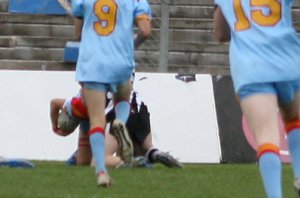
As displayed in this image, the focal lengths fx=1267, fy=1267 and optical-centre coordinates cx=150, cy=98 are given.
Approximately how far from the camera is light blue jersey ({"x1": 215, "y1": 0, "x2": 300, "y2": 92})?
6.89m

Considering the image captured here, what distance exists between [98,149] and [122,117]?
62 centimetres

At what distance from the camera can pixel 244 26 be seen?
275 inches

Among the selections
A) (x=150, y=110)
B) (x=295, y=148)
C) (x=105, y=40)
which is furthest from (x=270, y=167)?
(x=150, y=110)

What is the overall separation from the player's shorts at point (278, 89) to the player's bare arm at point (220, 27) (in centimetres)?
44

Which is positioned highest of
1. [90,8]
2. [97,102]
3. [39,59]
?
[90,8]

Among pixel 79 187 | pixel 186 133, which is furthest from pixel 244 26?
pixel 186 133

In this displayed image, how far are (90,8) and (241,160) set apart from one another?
3.90 m

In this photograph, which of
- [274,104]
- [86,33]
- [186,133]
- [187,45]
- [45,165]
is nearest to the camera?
[274,104]

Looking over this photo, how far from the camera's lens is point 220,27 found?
721 centimetres

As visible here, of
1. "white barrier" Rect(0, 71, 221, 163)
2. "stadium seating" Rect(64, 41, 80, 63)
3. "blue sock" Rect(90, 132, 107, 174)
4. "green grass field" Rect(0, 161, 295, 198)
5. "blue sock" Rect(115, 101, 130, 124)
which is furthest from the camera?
"stadium seating" Rect(64, 41, 80, 63)

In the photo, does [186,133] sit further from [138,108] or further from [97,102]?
[97,102]

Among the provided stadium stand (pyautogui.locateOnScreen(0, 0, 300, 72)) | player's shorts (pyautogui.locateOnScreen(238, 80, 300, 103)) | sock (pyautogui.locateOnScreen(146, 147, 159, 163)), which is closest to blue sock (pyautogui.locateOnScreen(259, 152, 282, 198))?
player's shorts (pyautogui.locateOnScreen(238, 80, 300, 103))

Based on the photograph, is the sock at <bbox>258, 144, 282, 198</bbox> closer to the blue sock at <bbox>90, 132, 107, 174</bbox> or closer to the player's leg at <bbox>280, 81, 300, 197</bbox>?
the player's leg at <bbox>280, 81, 300, 197</bbox>

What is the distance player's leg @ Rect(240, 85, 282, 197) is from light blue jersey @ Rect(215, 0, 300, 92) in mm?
103
